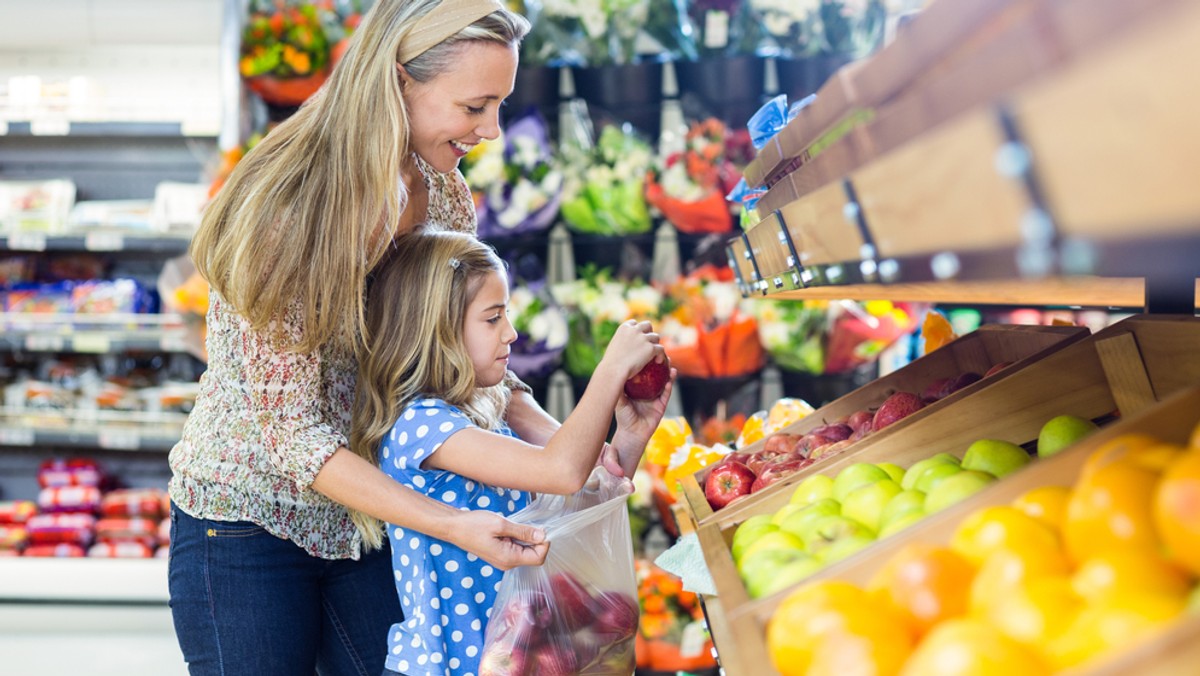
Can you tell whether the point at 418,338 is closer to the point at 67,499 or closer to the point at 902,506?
the point at 902,506

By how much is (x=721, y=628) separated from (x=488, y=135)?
99cm

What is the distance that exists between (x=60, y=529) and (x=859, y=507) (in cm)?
451

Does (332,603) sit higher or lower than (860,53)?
lower

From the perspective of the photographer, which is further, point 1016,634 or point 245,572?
point 245,572

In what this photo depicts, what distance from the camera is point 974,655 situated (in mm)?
609

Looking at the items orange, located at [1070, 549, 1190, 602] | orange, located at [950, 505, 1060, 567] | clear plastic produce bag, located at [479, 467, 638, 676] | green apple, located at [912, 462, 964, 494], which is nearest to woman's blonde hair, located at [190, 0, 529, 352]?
clear plastic produce bag, located at [479, 467, 638, 676]

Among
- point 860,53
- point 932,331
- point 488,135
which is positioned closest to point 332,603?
point 488,135

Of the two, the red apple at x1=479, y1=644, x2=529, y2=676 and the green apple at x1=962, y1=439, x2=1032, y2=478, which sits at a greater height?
the green apple at x1=962, y1=439, x2=1032, y2=478

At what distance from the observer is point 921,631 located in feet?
2.45

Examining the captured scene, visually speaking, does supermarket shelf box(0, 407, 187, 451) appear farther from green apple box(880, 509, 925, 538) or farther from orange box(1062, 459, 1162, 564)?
orange box(1062, 459, 1162, 564)

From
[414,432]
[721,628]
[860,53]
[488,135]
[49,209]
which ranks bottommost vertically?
[721,628]

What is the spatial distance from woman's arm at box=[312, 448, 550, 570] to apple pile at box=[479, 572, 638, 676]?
0.09m

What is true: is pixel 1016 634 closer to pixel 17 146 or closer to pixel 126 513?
pixel 126 513

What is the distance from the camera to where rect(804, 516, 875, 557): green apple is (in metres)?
1.11
